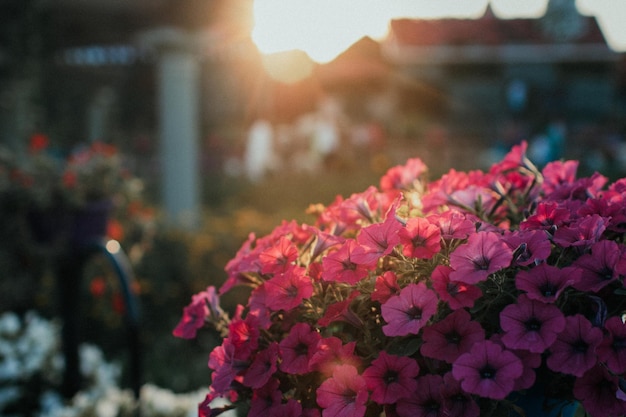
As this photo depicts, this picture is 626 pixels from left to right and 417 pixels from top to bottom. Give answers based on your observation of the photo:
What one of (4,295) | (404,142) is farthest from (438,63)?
(4,295)

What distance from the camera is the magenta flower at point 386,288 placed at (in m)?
0.99

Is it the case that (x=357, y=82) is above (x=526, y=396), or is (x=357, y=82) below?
below

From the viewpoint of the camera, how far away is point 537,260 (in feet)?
3.18

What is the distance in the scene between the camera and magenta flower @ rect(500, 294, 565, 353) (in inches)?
35.4

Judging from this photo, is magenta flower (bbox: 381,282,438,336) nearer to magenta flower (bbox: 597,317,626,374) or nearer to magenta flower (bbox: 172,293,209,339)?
magenta flower (bbox: 597,317,626,374)

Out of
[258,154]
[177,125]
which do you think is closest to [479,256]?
[177,125]

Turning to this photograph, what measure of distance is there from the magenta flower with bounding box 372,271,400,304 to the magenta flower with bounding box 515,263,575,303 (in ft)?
0.53

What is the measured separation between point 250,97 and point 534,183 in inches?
558

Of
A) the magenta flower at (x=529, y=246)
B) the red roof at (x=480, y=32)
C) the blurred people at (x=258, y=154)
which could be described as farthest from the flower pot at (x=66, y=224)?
the red roof at (x=480, y=32)

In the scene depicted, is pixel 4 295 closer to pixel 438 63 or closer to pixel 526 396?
pixel 526 396

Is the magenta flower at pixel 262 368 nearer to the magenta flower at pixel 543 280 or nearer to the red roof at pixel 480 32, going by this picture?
the magenta flower at pixel 543 280

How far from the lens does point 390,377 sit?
3.11 feet

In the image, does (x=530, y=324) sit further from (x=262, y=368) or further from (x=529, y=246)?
(x=262, y=368)

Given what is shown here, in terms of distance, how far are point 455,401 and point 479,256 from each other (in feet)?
0.62
